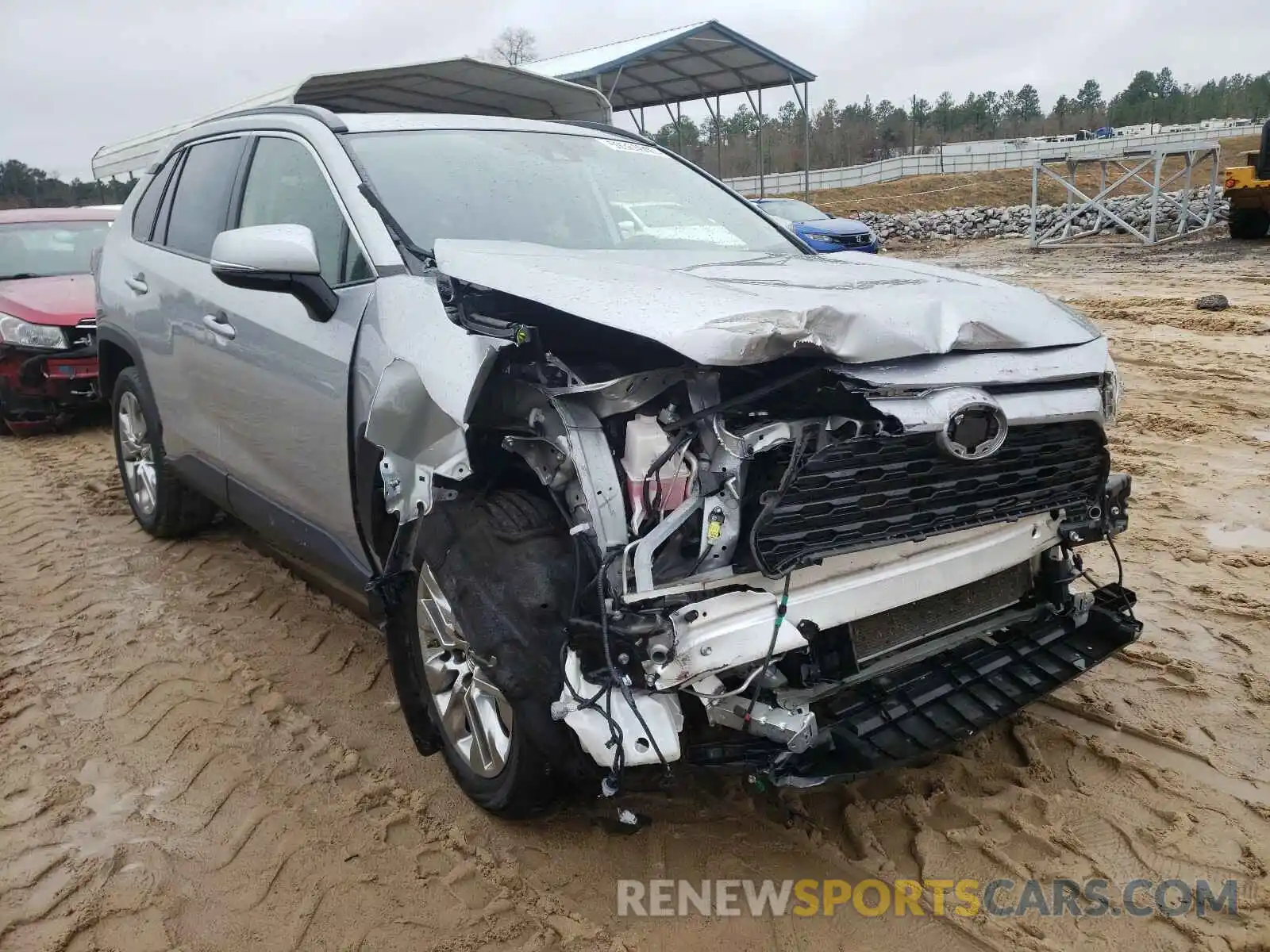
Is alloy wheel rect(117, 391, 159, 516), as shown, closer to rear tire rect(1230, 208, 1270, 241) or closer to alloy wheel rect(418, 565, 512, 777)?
alloy wheel rect(418, 565, 512, 777)

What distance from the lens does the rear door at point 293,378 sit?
290cm

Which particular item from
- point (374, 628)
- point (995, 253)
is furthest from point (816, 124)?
point (374, 628)

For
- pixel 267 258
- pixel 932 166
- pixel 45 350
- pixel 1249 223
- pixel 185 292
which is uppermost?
pixel 932 166

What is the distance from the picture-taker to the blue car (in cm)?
1393

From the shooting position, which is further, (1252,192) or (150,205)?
(1252,192)

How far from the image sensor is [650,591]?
6.52ft

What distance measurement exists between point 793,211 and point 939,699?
45.2 ft

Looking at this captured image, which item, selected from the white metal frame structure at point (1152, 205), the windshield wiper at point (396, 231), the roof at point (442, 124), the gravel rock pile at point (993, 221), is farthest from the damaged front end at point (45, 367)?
the gravel rock pile at point (993, 221)

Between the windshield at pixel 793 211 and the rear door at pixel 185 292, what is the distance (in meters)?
11.3

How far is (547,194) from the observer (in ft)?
11.0

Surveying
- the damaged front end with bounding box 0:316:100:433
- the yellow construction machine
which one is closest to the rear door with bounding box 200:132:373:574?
the damaged front end with bounding box 0:316:100:433

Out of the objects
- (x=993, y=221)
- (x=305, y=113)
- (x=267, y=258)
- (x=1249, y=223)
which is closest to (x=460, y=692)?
(x=267, y=258)

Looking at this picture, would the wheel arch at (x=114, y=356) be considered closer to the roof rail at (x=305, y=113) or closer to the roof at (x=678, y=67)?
the roof rail at (x=305, y=113)

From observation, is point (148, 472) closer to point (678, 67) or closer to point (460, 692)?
point (460, 692)
